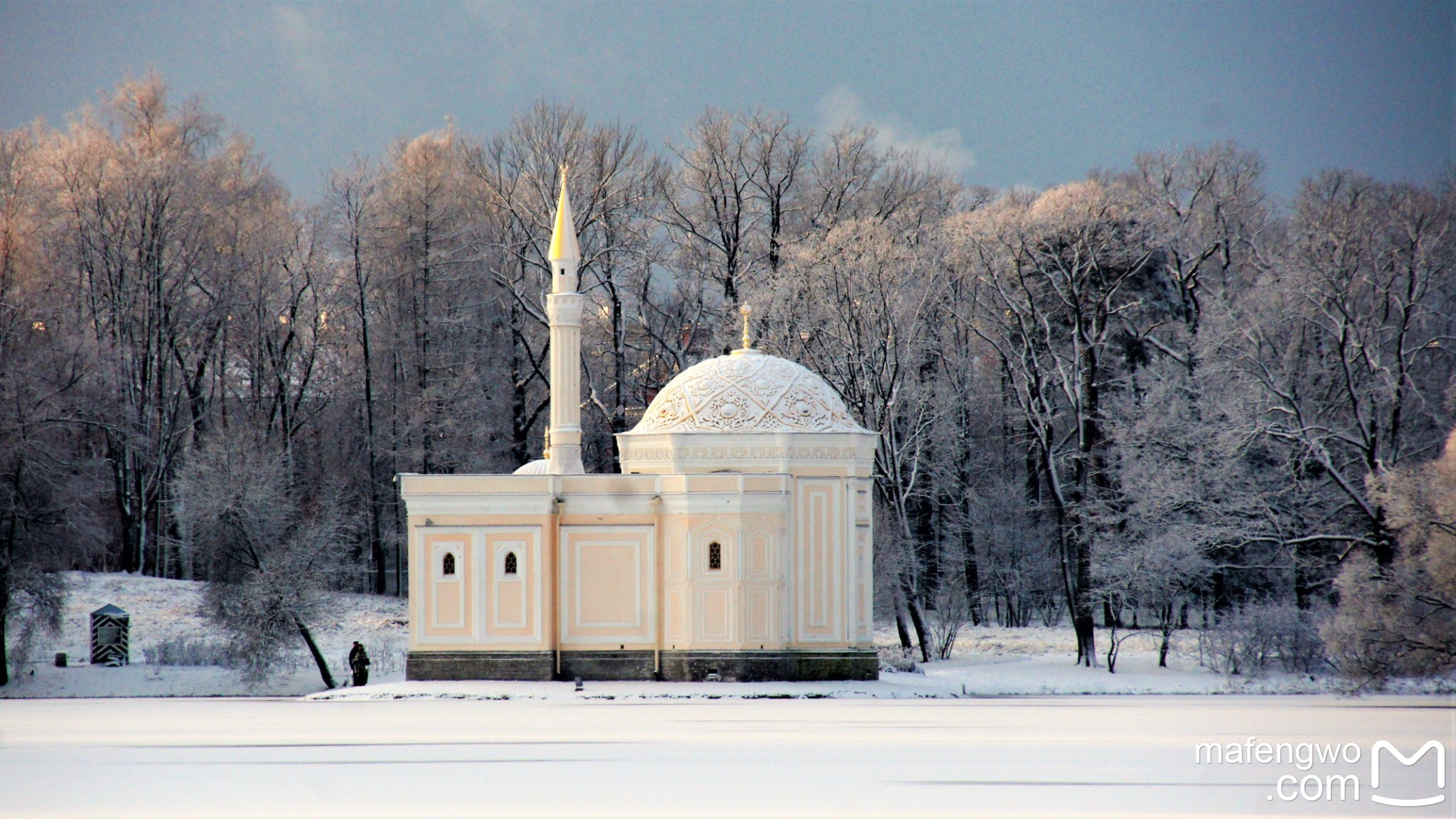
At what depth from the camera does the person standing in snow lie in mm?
31781

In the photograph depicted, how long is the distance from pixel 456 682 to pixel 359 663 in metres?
4.04

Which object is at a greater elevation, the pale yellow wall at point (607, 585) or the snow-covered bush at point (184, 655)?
the pale yellow wall at point (607, 585)

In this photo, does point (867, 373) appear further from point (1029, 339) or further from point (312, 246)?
point (312, 246)

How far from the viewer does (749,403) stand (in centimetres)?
3023

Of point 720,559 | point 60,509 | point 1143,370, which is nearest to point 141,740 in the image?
point 720,559

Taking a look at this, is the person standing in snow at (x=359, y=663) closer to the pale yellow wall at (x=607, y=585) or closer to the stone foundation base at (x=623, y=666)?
the stone foundation base at (x=623, y=666)

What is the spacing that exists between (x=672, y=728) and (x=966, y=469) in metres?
28.2

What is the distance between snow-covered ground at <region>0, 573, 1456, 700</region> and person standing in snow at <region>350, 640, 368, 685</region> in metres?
0.51

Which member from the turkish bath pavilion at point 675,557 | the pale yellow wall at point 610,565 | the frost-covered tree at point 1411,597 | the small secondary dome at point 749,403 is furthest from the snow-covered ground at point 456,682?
the small secondary dome at point 749,403

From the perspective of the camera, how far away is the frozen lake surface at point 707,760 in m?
13.6

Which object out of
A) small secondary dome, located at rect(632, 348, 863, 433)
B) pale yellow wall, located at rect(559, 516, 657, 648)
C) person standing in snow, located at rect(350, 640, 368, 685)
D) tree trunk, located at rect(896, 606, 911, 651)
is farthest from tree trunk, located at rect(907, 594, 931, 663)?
person standing in snow, located at rect(350, 640, 368, 685)

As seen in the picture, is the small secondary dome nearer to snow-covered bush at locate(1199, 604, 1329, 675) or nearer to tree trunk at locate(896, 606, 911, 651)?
tree trunk at locate(896, 606, 911, 651)

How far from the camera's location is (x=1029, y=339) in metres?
38.9

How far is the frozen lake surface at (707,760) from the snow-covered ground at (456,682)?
3.20 m
